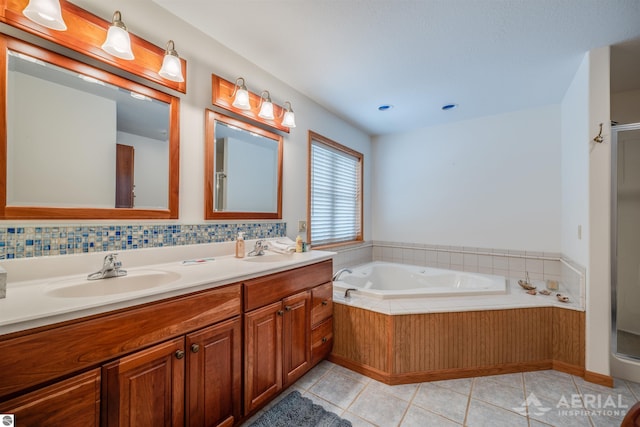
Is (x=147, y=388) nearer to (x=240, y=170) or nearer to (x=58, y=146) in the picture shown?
(x=58, y=146)

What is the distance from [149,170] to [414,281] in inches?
109

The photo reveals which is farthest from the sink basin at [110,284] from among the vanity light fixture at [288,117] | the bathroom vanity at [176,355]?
the vanity light fixture at [288,117]

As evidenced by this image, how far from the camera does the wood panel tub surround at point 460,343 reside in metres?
1.91

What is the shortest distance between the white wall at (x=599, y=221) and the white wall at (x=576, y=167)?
41mm

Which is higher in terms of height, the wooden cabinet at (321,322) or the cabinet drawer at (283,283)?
the cabinet drawer at (283,283)

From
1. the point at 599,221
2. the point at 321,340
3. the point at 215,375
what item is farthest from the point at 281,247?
the point at 599,221

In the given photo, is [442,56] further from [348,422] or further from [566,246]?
[348,422]

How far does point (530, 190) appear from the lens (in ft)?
9.20

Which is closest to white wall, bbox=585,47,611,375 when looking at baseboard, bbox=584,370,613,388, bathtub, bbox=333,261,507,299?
baseboard, bbox=584,370,613,388

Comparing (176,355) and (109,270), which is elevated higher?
(109,270)

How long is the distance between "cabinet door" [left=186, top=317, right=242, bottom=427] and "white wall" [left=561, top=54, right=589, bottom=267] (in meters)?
2.45

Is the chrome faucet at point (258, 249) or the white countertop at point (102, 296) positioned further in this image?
the chrome faucet at point (258, 249)

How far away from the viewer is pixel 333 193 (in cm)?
317

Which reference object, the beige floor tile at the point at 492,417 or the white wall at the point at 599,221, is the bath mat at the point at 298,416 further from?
the white wall at the point at 599,221
